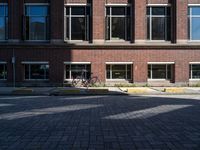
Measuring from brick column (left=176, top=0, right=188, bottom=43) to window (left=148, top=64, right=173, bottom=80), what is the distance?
2.59 m

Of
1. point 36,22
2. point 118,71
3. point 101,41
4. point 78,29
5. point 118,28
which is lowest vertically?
point 118,71

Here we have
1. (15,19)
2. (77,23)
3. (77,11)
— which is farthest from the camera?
(77,23)

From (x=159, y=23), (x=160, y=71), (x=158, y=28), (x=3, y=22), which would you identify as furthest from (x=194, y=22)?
(x=3, y=22)

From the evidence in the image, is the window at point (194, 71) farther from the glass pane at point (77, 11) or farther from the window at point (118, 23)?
the glass pane at point (77, 11)

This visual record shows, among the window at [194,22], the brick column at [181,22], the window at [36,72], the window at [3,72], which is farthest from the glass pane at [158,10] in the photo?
the window at [3,72]

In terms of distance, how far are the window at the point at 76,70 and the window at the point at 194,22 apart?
9.61 meters

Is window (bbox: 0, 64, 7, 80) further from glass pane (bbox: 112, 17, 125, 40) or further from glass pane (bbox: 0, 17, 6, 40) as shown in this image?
glass pane (bbox: 112, 17, 125, 40)

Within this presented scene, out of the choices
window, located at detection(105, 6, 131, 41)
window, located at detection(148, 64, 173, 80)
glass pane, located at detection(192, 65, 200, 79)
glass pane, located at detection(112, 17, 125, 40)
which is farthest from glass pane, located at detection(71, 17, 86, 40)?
glass pane, located at detection(192, 65, 200, 79)

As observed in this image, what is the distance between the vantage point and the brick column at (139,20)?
28.2 m

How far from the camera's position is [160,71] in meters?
28.9

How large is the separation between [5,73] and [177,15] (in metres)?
15.9

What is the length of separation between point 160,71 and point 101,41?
19.4 feet

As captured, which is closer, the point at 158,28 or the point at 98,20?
the point at 98,20

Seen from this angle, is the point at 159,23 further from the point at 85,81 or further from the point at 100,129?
the point at 100,129
